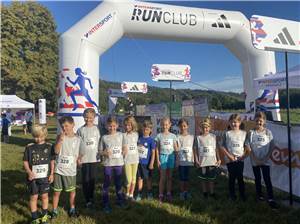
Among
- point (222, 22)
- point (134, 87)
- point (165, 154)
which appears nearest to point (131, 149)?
point (165, 154)

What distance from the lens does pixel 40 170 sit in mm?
4586

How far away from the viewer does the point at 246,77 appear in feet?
36.1

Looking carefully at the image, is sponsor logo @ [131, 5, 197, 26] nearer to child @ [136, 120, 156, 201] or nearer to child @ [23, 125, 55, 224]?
child @ [136, 120, 156, 201]

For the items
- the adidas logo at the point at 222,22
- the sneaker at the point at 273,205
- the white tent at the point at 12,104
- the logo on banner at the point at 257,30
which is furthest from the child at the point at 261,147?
the white tent at the point at 12,104

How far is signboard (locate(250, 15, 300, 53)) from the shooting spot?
5.31m

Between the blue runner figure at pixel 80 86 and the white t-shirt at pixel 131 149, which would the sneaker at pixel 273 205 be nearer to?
the white t-shirt at pixel 131 149

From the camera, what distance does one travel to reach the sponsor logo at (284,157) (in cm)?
556

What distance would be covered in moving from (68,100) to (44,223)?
5.02m

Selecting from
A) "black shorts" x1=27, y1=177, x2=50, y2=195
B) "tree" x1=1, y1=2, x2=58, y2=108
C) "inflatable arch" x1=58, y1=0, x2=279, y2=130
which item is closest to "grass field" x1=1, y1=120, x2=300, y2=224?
"black shorts" x1=27, y1=177, x2=50, y2=195

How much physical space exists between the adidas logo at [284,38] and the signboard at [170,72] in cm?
914

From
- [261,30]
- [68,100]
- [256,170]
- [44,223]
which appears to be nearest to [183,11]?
[68,100]

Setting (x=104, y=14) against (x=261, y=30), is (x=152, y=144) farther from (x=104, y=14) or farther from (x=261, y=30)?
(x=104, y=14)

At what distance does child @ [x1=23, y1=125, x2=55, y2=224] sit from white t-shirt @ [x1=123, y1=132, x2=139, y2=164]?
1288 millimetres

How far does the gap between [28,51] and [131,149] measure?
37309 millimetres
